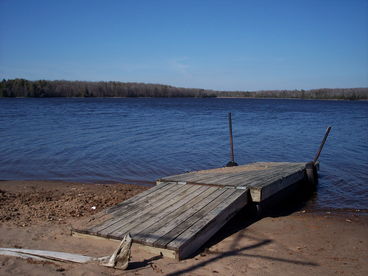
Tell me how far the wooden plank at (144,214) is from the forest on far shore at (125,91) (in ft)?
280

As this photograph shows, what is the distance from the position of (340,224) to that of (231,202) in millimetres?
2651

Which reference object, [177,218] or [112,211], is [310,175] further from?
[112,211]

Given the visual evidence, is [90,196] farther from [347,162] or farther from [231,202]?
[347,162]

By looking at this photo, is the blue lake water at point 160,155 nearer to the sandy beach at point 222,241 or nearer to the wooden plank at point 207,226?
the sandy beach at point 222,241

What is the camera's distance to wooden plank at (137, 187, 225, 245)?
5.21 meters

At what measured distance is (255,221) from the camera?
7293 millimetres

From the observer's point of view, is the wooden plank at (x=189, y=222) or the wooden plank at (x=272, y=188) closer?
the wooden plank at (x=189, y=222)

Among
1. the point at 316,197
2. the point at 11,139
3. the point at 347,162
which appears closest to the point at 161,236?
the point at 316,197

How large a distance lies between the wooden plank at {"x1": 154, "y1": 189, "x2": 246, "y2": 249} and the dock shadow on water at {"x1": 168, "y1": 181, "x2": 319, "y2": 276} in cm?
40

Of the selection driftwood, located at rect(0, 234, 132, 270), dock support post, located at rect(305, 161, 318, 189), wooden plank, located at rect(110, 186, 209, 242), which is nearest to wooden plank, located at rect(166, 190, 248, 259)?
wooden plank, located at rect(110, 186, 209, 242)

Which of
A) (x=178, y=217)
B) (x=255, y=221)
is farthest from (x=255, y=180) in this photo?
(x=178, y=217)

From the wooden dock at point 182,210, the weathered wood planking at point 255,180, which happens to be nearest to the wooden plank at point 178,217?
the wooden dock at point 182,210

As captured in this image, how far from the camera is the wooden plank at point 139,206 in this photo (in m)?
5.80

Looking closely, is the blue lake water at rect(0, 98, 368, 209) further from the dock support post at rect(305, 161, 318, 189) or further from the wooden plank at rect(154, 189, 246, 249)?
the wooden plank at rect(154, 189, 246, 249)
